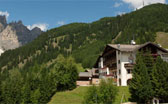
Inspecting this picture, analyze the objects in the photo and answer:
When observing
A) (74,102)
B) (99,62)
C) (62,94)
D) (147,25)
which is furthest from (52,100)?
(147,25)

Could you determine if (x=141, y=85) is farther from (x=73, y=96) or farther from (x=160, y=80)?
(x=73, y=96)

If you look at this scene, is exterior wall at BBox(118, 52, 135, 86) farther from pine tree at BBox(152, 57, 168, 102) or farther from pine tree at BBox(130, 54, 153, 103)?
pine tree at BBox(152, 57, 168, 102)

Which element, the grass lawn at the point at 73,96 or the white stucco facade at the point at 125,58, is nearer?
the grass lawn at the point at 73,96

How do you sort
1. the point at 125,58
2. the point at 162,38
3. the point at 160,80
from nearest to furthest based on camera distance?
the point at 160,80 < the point at 125,58 < the point at 162,38

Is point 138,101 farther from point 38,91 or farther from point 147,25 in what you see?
point 147,25

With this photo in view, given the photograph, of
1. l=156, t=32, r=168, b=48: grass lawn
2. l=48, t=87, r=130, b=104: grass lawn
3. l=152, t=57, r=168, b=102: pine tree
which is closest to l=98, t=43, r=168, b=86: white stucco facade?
l=48, t=87, r=130, b=104: grass lawn

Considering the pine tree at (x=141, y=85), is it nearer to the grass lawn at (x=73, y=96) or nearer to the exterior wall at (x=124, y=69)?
the grass lawn at (x=73, y=96)

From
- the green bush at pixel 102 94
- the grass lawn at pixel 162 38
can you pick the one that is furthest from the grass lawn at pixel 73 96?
the grass lawn at pixel 162 38

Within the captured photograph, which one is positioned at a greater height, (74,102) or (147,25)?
(147,25)

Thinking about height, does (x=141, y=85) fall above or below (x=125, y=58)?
below

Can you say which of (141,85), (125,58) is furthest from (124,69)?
(141,85)

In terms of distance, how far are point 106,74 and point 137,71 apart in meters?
28.9

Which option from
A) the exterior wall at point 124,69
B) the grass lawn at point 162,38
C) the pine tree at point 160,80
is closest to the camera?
the pine tree at point 160,80

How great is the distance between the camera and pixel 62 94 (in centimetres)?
6109
